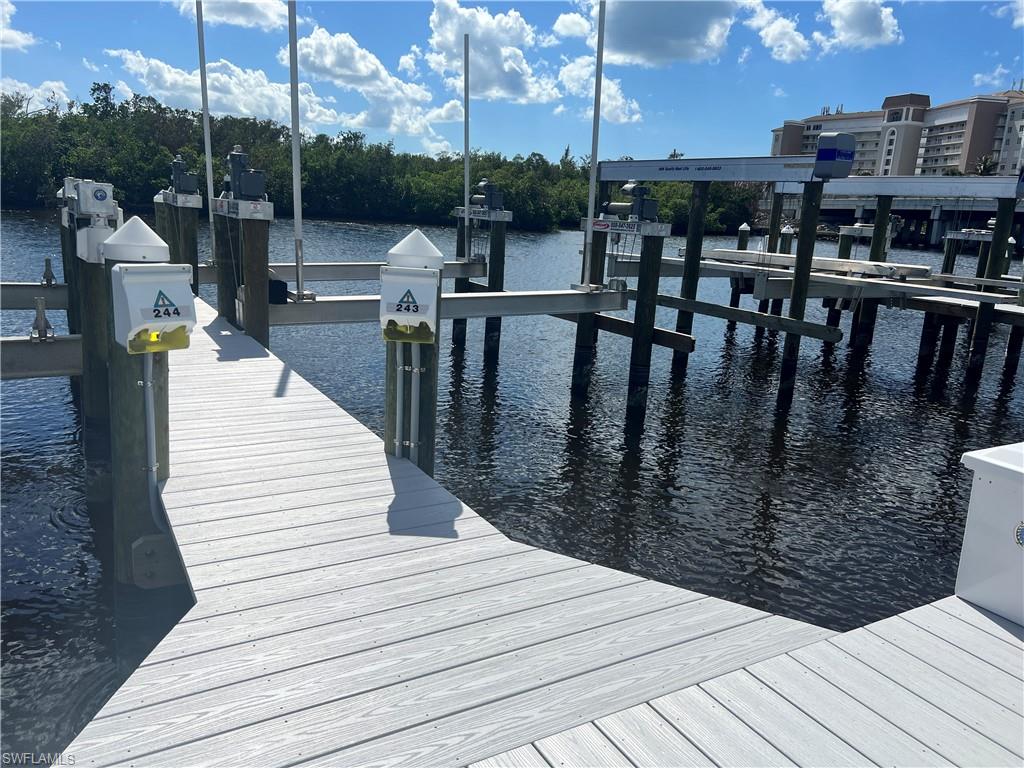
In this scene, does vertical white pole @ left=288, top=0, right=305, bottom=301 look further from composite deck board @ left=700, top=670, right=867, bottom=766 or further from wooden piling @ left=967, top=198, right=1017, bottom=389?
wooden piling @ left=967, top=198, right=1017, bottom=389

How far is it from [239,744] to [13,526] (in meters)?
7.18

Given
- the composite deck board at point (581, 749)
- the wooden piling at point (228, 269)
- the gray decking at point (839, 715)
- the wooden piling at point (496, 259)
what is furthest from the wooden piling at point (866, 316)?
the composite deck board at point (581, 749)

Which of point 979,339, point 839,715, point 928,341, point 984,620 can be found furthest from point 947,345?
point 839,715

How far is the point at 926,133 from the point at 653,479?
400 feet

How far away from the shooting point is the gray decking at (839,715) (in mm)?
2757

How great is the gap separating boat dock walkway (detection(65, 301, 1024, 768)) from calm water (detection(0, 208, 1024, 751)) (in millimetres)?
2940

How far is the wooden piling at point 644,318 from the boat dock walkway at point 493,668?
8.53 metres

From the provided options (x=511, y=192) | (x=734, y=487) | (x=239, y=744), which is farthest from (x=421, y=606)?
(x=511, y=192)

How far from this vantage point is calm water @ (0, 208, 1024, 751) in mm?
7062

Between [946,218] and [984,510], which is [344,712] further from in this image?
[946,218]

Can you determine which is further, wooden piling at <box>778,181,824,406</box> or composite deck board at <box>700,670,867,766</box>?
wooden piling at <box>778,181,824,406</box>

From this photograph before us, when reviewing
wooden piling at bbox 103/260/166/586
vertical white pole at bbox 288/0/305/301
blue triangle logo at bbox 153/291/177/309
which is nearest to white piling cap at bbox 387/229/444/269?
blue triangle logo at bbox 153/291/177/309

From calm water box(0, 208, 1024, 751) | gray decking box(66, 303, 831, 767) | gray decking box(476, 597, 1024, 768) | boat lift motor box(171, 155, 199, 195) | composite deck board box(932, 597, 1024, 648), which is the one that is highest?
boat lift motor box(171, 155, 199, 195)

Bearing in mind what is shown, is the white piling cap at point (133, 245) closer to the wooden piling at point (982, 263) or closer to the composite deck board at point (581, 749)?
the composite deck board at point (581, 749)
